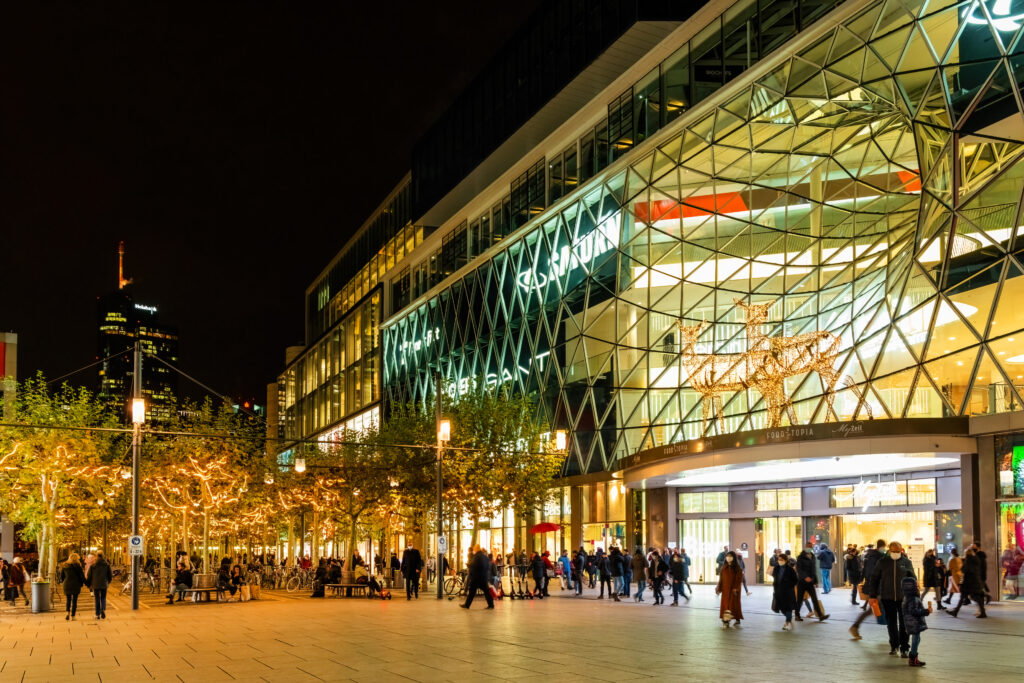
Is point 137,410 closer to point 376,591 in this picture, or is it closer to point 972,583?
point 376,591

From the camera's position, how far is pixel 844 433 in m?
29.5

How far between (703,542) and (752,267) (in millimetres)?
12486

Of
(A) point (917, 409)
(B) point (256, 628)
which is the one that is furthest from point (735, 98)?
(B) point (256, 628)

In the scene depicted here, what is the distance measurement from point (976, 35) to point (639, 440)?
74.5 feet

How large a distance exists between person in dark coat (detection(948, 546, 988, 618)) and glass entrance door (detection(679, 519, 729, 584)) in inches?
782

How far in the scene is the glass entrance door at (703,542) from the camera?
45312 millimetres

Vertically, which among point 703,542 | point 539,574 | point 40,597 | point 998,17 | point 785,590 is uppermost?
point 998,17

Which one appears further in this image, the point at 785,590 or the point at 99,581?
the point at 99,581

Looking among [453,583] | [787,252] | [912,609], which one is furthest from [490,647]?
[787,252]

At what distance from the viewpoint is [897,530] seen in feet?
122

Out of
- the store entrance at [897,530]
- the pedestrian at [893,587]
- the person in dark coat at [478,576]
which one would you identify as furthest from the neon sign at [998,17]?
the person in dark coat at [478,576]

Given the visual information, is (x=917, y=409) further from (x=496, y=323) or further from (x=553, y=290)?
(x=496, y=323)

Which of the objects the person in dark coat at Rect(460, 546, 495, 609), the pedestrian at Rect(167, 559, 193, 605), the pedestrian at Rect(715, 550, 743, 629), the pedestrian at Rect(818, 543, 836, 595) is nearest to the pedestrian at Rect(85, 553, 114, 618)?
the pedestrian at Rect(167, 559, 193, 605)

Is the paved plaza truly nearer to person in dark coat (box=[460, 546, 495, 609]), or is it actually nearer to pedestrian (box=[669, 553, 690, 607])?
person in dark coat (box=[460, 546, 495, 609])
